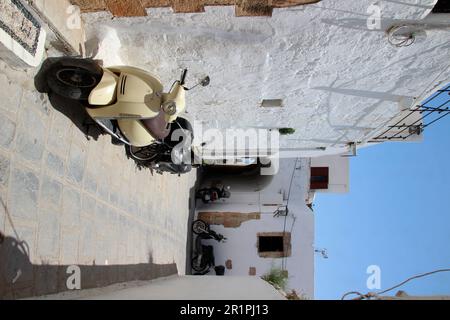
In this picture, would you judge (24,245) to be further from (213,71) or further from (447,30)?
(447,30)

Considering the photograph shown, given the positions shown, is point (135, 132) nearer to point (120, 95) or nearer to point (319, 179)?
point (120, 95)

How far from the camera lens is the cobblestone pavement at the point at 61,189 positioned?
11.6 ft

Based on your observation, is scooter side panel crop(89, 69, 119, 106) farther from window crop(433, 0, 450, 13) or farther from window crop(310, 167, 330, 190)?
window crop(310, 167, 330, 190)

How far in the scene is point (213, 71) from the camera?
614cm

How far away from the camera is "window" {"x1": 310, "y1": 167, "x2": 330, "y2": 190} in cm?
1720

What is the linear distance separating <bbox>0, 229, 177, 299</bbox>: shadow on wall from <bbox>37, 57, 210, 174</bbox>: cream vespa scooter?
5.30 feet

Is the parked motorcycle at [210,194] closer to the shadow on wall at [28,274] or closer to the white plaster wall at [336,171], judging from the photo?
the white plaster wall at [336,171]

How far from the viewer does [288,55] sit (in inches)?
224

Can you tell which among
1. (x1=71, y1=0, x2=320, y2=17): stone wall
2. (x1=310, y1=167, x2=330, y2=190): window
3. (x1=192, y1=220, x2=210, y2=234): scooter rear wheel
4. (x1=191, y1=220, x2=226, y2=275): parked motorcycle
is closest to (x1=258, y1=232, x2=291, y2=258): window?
(x1=191, y1=220, x2=226, y2=275): parked motorcycle

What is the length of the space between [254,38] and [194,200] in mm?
8135

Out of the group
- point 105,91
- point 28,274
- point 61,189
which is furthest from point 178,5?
point 28,274

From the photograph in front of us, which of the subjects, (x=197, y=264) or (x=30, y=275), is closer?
(x=30, y=275)

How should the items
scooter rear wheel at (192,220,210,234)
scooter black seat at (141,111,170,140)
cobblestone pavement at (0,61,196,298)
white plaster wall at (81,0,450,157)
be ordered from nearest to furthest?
cobblestone pavement at (0,61,196,298)
white plaster wall at (81,0,450,157)
scooter black seat at (141,111,170,140)
scooter rear wheel at (192,220,210,234)

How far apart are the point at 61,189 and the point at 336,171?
14.6 m
